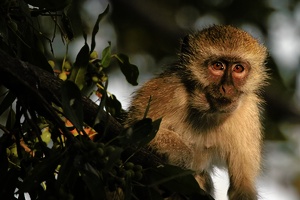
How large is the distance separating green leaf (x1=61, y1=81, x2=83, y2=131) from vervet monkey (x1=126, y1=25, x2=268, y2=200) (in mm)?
2714

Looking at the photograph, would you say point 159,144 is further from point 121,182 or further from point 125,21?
point 125,21

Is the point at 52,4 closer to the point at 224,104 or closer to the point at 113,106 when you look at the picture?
the point at 113,106

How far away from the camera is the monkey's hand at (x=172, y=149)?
240 inches

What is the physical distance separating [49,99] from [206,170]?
3144 mm

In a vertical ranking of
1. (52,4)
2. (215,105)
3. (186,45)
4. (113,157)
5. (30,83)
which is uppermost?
(186,45)

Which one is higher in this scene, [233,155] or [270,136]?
[270,136]

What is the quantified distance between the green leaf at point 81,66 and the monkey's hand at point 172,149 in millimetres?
1625

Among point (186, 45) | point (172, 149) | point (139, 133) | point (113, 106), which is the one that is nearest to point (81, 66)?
point (113, 106)

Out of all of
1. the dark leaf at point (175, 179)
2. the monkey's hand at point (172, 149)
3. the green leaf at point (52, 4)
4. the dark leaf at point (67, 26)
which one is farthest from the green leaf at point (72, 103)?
the monkey's hand at point (172, 149)

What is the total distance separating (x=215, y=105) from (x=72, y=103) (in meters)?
3.02

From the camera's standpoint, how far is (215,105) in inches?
251

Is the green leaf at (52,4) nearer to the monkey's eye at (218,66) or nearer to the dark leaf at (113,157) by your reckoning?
the dark leaf at (113,157)

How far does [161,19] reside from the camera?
32.9ft

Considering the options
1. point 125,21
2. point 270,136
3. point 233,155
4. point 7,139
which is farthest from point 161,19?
point 7,139
